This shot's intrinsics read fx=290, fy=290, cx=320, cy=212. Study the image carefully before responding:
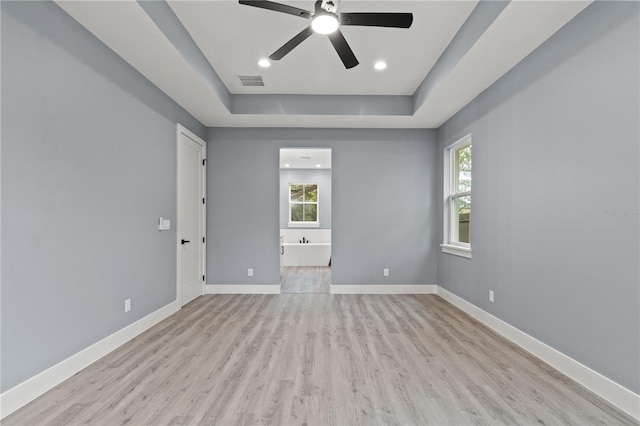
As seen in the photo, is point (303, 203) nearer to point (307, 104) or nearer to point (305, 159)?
point (305, 159)

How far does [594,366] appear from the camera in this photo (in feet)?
6.60

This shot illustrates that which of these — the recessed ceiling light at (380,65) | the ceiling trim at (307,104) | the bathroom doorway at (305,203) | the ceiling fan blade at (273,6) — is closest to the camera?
the ceiling fan blade at (273,6)

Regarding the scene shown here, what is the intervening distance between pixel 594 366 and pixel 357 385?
1648 millimetres

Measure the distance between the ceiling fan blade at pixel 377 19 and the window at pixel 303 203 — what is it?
278 inches

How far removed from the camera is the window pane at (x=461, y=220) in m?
4.02

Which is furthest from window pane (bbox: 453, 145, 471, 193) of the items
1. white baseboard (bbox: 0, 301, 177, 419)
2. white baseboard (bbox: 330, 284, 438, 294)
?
white baseboard (bbox: 0, 301, 177, 419)

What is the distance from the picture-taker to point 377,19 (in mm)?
1998

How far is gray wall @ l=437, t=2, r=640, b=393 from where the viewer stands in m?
1.83

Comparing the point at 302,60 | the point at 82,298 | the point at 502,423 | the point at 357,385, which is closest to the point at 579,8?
the point at 302,60

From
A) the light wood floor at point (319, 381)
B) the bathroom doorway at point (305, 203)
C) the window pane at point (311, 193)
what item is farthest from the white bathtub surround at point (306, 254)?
the light wood floor at point (319, 381)

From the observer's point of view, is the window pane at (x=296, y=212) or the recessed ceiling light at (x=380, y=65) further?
the window pane at (x=296, y=212)

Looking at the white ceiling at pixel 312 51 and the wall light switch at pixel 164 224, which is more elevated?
the white ceiling at pixel 312 51

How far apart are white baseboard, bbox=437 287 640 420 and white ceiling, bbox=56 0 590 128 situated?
256 cm

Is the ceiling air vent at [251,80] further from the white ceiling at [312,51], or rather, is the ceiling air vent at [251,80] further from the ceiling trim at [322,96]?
the ceiling trim at [322,96]
